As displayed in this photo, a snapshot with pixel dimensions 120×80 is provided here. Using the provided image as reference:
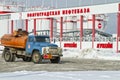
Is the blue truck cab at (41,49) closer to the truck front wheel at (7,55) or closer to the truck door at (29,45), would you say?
the truck door at (29,45)

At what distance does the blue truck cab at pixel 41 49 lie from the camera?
22.7m

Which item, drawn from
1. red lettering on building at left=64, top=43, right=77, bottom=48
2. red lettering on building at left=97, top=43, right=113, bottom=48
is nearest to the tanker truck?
red lettering on building at left=97, top=43, right=113, bottom=48

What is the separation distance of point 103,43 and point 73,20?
31.6 metres

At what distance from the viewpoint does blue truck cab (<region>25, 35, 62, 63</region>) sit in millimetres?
22688

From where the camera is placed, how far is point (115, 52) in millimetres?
33906

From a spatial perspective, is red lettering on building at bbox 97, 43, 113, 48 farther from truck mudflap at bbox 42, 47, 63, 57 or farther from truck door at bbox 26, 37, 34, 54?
truck door at bbox 26, 37, 34, 54

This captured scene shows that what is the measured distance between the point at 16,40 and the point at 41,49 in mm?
2940

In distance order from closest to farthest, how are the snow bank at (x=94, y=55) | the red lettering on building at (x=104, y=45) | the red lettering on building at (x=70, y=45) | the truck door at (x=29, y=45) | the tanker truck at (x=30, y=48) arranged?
the tanker truck at (x=30, y=48) < the truck door at (x=29, y=45) < the snow bank at (x=94, y=55) < the red lettering on building at (x=104, y=45) < the red lettering on building at (x=70, y=45)

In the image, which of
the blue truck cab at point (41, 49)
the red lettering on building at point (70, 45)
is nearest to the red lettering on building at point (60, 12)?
the red lettering on building at point (70, 45)

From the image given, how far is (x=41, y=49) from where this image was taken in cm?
2278

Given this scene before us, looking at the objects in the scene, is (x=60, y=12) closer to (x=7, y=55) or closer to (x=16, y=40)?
(x=7, y=55)

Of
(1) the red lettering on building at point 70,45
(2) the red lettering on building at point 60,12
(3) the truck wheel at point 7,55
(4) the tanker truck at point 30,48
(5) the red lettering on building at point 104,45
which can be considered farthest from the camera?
(1) the red lettering on building at point 70,45

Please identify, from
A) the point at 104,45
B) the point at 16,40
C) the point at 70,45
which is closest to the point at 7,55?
the point at 16,40

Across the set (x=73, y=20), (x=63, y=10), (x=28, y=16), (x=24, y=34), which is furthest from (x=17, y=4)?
(x=24, y=34)
